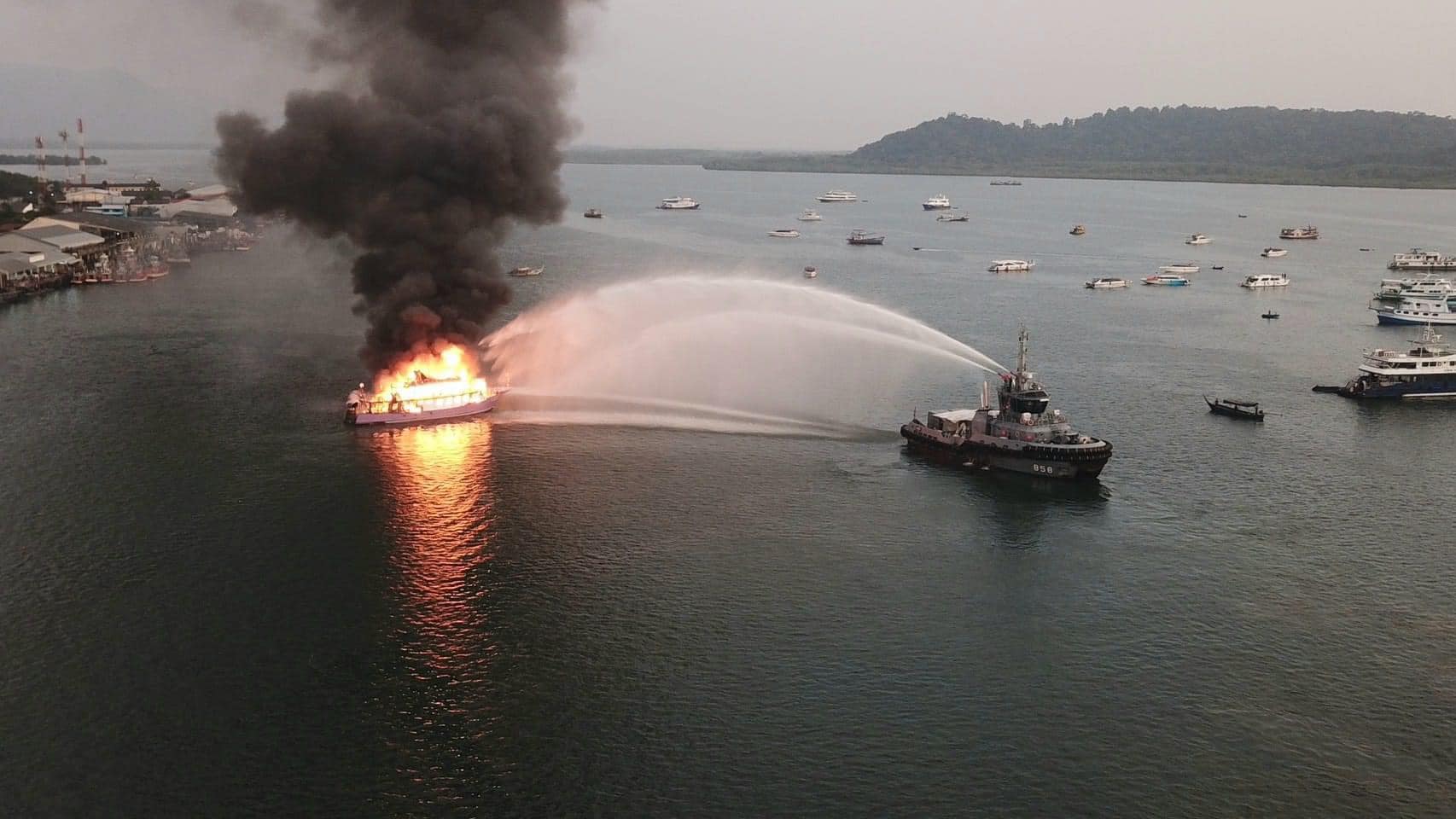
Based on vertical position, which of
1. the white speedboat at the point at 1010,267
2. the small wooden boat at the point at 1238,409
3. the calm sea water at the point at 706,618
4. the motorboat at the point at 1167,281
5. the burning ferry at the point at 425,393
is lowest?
the calm sea water at the point at 706,618

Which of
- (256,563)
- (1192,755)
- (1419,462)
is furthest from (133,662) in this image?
(1419,462)

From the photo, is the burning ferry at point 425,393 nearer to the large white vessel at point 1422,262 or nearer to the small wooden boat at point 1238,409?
the small wooden boat at point 1238,409

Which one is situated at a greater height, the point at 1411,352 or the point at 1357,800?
the point at 1411,352

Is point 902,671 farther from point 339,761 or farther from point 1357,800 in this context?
point 339,761

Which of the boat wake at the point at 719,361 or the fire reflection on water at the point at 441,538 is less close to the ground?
the boat wake at the point at 719,361

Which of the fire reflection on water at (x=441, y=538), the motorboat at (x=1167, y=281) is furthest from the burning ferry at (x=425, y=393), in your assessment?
the motorboat at (x=1167, y=281)
